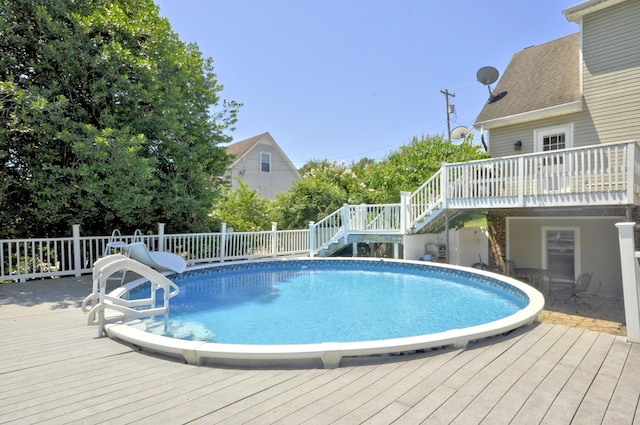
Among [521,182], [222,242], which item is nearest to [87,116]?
[222,242]

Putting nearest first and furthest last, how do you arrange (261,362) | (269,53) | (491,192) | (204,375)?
(204,375), (261,362), (491,192), (269,53)

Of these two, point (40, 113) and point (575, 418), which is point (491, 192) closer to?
point (575, 418)

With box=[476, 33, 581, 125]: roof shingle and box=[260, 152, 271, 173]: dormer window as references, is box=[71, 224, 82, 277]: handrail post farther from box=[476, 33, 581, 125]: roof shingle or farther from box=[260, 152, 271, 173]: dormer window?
box=[260, 152, 271, 173]: dormer window

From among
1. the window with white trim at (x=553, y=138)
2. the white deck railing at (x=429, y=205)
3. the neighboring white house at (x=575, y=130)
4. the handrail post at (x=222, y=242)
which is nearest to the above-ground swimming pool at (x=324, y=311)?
the handrail post at (x=222, y=242)

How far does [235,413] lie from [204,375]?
764 millimetres

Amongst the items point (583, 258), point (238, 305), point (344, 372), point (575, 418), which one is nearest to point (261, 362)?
point (344, 372)

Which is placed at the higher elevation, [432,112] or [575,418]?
[432,112]

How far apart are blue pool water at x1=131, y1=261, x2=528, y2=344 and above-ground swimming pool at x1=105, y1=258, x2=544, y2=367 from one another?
2 cm

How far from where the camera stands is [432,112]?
25922mm

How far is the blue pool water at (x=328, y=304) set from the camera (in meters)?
5.25

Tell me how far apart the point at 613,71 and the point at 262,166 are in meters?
16.7

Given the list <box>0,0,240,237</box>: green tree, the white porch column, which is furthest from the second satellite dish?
<box>0,0,240,237</box>: green tree

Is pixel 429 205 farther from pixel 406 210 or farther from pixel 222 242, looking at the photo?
pixel 222 242

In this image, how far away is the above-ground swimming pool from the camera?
10.5 feet
